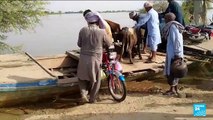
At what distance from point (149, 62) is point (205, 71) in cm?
268

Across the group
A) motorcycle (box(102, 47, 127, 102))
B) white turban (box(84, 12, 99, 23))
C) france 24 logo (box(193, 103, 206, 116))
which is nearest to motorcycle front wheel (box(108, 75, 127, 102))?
motorcycle (box(102, 47, 127, 102))

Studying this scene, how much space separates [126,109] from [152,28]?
10.3 ft

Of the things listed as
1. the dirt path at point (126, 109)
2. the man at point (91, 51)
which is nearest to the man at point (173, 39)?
the dirt path at point (126, 109)

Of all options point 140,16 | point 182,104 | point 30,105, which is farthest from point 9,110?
point 140,16

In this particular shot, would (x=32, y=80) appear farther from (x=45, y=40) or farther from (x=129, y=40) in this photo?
(x=45, y=40)

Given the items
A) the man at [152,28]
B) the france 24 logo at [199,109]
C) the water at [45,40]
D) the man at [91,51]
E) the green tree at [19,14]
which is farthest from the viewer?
the water at [45,40]

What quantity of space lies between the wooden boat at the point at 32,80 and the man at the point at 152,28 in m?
0.70

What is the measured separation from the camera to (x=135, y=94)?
8.03 meters

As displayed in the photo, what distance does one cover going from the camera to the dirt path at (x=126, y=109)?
6355 mm

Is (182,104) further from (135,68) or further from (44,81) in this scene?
(44,81)

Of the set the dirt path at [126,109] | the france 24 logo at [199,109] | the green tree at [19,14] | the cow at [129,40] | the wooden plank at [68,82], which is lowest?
the dirt path at [126,109]

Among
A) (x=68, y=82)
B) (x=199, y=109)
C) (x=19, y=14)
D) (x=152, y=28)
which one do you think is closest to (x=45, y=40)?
(x=19, y=14)

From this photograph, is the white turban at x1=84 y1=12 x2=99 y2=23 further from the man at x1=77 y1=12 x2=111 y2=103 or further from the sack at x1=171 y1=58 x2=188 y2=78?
the sack at x1=171 y1=58 x2=188 y2=78

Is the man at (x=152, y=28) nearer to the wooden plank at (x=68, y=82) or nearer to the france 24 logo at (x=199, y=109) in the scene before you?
the wooden plank at (x=68, y=82)
